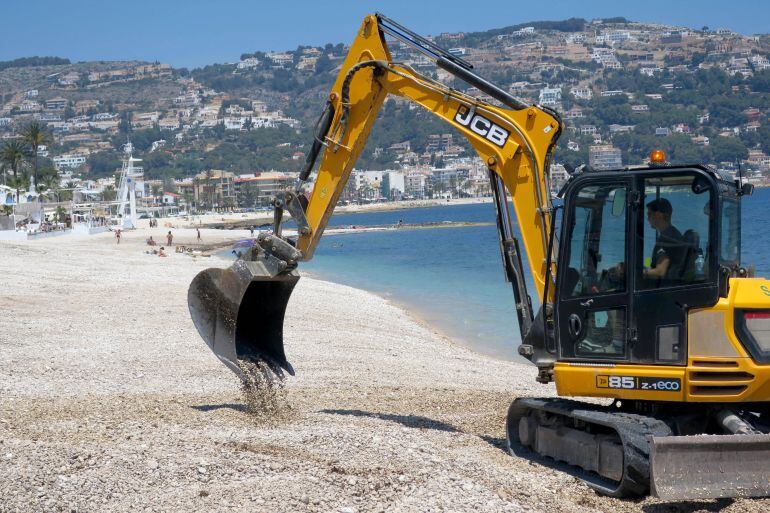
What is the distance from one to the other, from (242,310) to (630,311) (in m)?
4.47

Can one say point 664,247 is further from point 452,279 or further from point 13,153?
point 13,153

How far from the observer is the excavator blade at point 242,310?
9828 millimetres

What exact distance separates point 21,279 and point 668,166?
2006 cm

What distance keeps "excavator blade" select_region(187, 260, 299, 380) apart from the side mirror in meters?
3.60

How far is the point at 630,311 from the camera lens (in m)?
7.70

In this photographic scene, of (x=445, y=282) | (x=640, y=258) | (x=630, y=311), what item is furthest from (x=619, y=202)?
(x=445, y=282)

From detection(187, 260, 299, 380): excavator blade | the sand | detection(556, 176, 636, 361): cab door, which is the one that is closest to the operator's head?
detection(556, 176, 636, 361): cab door

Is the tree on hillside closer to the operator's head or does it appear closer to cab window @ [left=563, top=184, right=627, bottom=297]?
cab window @ [left=563, top=184, right=627, bottom=297]

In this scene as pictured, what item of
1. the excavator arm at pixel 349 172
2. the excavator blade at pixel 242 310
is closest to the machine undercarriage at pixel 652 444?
the excavator arm at pixel 349 172

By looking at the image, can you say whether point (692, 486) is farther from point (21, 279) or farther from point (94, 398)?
point (21, 279)

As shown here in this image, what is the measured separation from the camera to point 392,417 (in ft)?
33.1

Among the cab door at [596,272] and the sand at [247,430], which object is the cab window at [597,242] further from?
the sand at [247,430]

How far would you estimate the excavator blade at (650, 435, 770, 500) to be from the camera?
7.05 metres

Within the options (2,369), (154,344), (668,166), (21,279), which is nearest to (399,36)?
(668,166)
